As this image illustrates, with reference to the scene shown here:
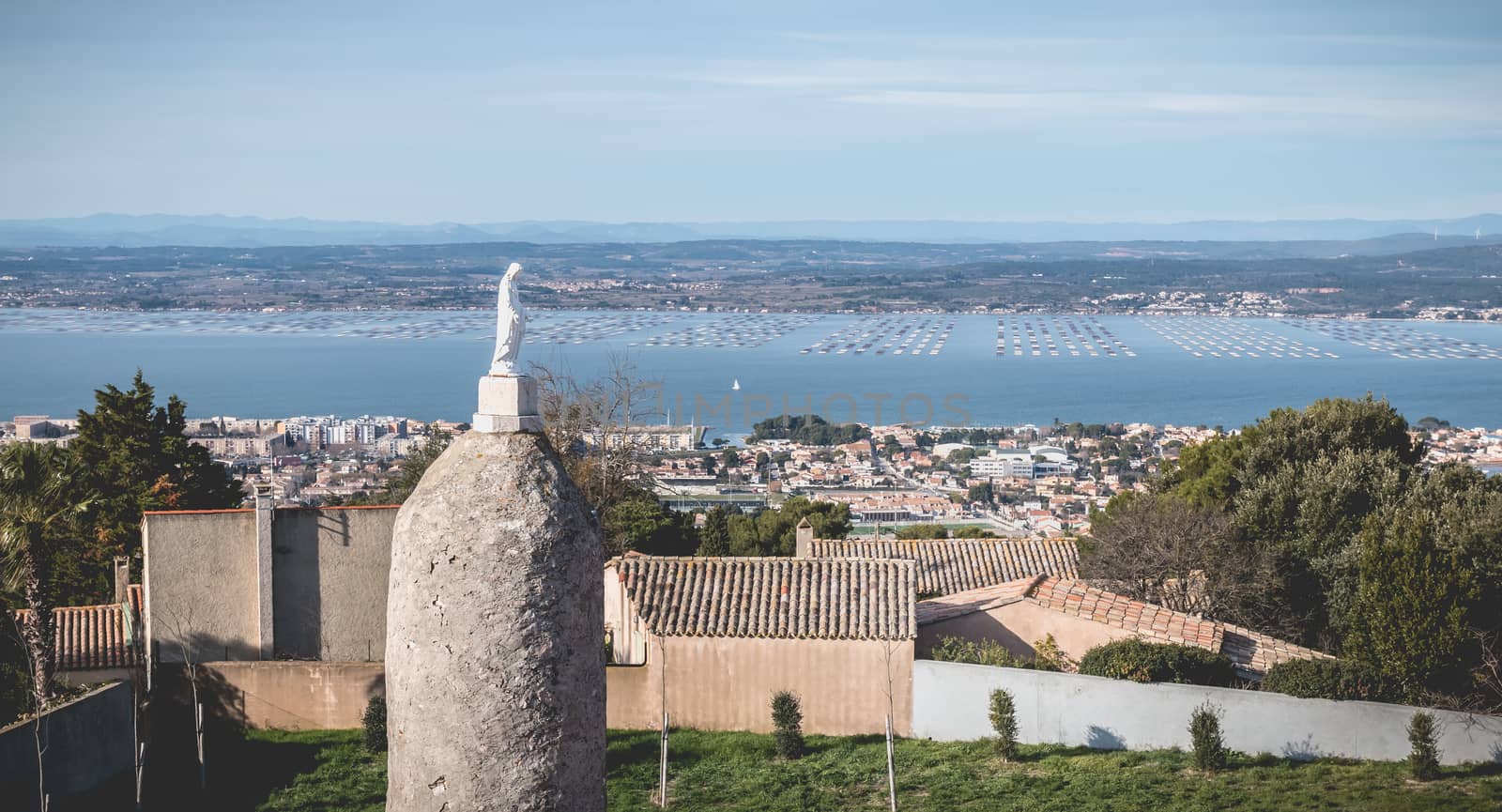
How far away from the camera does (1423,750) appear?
526 inches

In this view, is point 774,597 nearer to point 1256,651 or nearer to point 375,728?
point 375,728

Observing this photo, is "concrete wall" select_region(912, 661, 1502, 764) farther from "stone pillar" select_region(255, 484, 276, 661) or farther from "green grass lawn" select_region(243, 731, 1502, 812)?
"stone pillar" select_region(255, 484, 276, 661)

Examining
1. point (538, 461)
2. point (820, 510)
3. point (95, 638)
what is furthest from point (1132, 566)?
point (538, 461)

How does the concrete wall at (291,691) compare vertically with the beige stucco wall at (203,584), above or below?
below

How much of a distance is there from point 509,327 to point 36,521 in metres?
9.87

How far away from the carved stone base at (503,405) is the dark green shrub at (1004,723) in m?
10.3

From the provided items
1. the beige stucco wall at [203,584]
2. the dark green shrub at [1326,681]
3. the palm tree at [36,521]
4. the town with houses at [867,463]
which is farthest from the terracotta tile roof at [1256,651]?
the town with houses at [867,463]

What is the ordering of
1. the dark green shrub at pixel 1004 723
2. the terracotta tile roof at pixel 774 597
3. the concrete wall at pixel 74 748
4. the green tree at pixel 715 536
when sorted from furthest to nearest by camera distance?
the green tree at pixel 715 536 < the terracotta tile roof at pixel 774 597 < the dark green shrub at pixel 1004 723 < the concrete wall at pixel 74 748

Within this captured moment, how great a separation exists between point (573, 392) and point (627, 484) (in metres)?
3.97

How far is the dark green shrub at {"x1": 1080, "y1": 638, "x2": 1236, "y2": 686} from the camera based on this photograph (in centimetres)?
1494

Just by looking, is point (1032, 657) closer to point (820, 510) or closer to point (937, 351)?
point (820, 510)

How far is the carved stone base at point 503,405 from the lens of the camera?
511 cm

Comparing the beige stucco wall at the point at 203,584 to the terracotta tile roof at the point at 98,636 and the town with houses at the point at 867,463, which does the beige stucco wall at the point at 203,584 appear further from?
the town with houses at the point at 867,463

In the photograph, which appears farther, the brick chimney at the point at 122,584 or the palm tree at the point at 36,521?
the brick chimney at the point at 122,584
